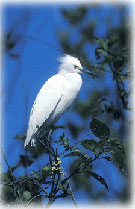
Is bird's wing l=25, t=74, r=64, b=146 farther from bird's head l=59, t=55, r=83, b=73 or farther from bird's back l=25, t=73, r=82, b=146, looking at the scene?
bird's head l=59, t=55, r=83, b=73

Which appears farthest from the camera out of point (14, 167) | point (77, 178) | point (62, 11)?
point (62, 11)

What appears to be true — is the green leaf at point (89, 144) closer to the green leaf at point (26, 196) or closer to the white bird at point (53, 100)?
the green leaf at point (26, 196)

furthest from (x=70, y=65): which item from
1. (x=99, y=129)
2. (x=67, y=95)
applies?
(x=99, y=129)

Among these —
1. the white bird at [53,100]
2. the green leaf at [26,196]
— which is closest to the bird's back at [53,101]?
the white bird at [53,100]

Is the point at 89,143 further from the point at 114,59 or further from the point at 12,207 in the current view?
Answer: the point at 114,59

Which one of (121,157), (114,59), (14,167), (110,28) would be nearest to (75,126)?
(110,28)

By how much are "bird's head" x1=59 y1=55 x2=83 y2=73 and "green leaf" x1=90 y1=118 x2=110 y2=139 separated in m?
1.00

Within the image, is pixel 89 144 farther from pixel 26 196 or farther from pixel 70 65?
pixel 70 65

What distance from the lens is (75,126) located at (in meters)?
3.40

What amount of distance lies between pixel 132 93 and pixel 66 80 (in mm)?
463

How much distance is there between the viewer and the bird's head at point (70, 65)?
2.34m

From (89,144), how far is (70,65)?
1.06m

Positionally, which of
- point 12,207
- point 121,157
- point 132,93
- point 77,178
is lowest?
point 12,207

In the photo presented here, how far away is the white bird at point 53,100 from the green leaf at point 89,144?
78cm
